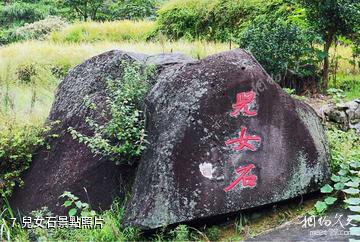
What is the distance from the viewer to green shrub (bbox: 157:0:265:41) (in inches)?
479

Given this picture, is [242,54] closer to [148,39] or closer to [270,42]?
[270,42]

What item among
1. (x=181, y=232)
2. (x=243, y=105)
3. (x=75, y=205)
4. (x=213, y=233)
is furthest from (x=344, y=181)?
(x=75, y=205)

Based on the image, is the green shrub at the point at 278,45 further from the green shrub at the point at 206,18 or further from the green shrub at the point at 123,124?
the green shrub at the point at 206,18

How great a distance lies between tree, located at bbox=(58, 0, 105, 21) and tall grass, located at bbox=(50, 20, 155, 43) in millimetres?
6268

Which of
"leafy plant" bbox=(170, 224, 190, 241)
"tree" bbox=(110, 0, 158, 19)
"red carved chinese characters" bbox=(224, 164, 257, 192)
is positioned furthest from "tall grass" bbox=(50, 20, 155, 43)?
"leafy plant" bbox=(170, 224, 190, 241)

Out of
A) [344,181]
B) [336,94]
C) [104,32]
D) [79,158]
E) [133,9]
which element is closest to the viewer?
[344,181]

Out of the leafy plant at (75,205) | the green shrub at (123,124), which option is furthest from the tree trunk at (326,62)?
the leafy plant at (75,205)

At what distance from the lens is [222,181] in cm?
381

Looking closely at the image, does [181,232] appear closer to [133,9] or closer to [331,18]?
[331,18]

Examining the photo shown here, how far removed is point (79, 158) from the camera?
4664 millimetres

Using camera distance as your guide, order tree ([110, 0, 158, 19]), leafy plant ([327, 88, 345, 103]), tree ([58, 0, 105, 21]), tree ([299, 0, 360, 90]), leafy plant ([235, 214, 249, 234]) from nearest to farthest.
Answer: leafy plant ([235, 214, 249, 234]), leafy plant ([327, 88, 345, 103]), tree ([299, 0, 360, 90]), tree ([58, 0, 105, 21]), tree ([110, 0, 158, 19])

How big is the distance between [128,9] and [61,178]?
1957 centimetres

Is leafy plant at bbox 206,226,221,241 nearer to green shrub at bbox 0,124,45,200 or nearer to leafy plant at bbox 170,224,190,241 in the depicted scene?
leafy plant at bbox 170,224,190,241

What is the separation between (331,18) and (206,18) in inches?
264
